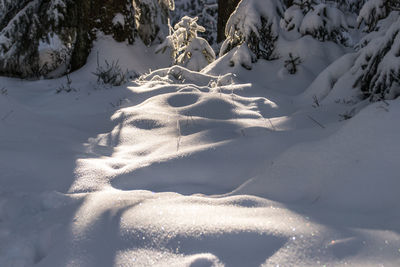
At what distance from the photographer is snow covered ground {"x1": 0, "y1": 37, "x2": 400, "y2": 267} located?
991mm

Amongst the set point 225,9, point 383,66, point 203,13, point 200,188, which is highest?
point 225,9

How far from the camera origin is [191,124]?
2.45m

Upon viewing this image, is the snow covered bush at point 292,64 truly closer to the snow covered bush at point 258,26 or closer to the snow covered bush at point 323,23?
the snow covered bush at point 258,26

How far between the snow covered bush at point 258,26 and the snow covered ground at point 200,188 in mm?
2322

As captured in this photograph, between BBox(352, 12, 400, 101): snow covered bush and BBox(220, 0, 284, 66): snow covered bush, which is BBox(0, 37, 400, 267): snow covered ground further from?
BBox(220, 0, 284, 66): snow covered bush

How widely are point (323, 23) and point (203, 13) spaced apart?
7.23 metres

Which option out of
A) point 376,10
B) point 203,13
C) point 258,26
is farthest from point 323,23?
point 203,13

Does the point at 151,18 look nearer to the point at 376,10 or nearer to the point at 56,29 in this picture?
the point at 56,29

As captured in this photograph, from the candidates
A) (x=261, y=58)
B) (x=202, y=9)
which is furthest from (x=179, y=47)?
(x=202, y=9)

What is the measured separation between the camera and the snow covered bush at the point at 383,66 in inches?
78.9

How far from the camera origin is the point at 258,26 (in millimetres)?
4824

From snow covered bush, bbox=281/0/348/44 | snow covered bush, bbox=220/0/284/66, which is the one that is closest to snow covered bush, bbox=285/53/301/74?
snow covered bush, bbox=220/0/284/66

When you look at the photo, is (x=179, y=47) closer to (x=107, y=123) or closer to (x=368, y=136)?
(x=107, y=123)

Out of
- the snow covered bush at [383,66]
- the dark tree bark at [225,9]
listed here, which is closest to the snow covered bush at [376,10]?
the snow covered bush at [383,66]
